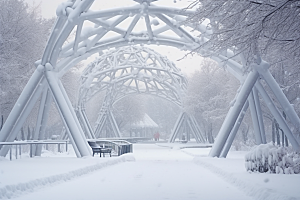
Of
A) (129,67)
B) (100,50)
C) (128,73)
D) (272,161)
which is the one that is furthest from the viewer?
(128,73)

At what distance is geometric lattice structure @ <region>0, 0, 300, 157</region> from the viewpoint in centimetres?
1700

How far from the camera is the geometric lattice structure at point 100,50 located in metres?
17.0

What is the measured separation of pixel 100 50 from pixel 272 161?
1386 centimetres

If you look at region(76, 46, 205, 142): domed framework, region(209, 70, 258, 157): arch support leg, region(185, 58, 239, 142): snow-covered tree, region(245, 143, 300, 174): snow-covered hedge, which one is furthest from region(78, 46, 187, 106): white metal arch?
region(245, 143, 300, 174): snow-covered hedge

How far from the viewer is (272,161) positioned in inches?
403

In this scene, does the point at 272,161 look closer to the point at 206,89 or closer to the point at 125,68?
the point at 206,89

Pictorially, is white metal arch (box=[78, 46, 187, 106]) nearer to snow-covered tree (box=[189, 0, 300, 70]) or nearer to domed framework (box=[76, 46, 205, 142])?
domed framework (box=[76, 46, 205, 142])

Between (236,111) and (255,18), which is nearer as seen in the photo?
(255,18)

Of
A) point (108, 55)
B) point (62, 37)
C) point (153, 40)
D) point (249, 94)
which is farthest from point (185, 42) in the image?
point (108, 55)

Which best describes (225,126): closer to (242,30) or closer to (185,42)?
(185,42)

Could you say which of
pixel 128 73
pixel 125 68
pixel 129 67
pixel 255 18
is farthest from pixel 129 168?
pixel 128 73

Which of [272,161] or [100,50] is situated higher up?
[100,50]

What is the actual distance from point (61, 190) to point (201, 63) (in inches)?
1507

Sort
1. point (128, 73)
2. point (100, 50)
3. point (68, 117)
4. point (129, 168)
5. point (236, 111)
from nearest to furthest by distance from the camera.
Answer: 1. point (129, 168)
2. point (236, 111)
3. point (68, 117)
4. point (100, 50)
5. point (128, 73)
